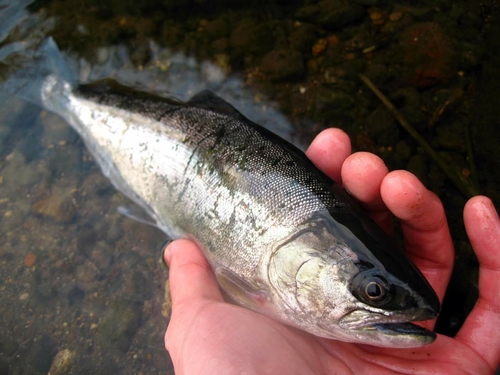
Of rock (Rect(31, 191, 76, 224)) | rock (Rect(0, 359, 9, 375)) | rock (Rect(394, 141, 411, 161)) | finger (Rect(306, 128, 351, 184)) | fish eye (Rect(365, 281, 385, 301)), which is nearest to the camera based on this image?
fish eye (Rect(365, 281, 385, 301))

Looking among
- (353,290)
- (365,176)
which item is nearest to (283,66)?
(365,176)

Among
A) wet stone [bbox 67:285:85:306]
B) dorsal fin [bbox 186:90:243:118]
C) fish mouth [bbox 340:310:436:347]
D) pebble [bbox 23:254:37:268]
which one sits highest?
dorsal fin [bbox 186:90:243:118]

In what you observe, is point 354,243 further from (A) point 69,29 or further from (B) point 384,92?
(A) point 69,29

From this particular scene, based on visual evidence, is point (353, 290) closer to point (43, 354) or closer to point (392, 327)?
point (392, 327)

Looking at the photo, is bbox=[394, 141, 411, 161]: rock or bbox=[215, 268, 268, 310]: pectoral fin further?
bbox=[394, 141, 411, 161]: rock

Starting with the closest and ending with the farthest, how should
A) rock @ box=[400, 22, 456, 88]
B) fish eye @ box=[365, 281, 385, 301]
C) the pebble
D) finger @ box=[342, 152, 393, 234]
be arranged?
1. fish eye @ box=[365, 281, 385, 301]
2. finger @ box=[342, 152, 393, 234]
3. the pebble
4. rock @ box=[400, 22, 456, 88]

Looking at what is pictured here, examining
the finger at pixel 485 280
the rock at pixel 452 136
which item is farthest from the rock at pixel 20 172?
the rock at pixel 452 136

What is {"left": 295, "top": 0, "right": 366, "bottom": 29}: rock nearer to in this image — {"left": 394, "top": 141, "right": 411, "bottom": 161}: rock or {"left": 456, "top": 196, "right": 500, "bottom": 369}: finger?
{"left": 394, "top": 141, "right": 411, "bottom": 161}: rock

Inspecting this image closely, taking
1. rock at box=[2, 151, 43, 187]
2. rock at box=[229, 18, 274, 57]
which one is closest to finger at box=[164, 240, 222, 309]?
rock at box=[2, 151, 43, 187]
